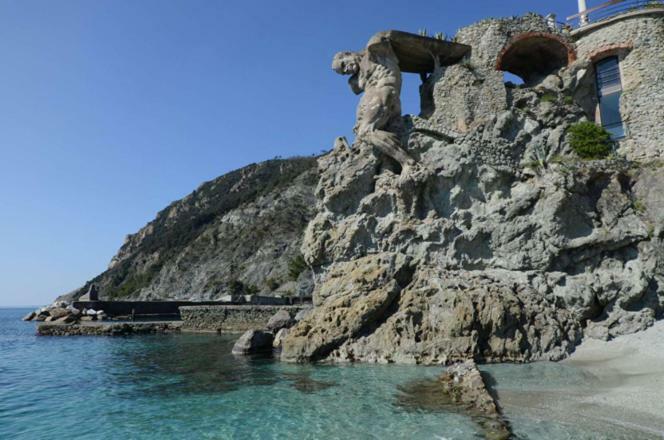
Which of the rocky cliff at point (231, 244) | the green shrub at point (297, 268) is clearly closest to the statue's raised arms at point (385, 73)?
the rocky cliff at point (231, 244)

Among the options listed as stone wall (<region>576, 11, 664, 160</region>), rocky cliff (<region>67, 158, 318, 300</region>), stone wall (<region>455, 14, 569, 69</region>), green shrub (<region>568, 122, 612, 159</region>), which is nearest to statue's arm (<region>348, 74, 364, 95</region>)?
stone wall (<region>455, 14, 569, 69</region>)

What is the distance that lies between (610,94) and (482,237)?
10.5 meters

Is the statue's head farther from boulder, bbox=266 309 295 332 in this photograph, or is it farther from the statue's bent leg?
boulder, bbox=266 309 295 332

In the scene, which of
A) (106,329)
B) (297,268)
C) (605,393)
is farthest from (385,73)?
(297,268)

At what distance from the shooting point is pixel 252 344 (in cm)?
1897

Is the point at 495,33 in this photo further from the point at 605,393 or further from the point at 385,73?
the point at 605,393

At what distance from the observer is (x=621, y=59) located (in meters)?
20.1

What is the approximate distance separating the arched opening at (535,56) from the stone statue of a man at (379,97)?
5.37 meters

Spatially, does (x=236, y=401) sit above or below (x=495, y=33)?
below

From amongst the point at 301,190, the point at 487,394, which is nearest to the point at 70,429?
the point at 487,394

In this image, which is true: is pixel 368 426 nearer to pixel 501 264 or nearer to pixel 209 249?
pixel 501 264

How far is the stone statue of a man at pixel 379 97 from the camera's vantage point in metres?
18.9

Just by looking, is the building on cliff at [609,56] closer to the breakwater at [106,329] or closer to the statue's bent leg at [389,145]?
the statue's bent leg at [389,145]

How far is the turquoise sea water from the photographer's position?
8461mm
